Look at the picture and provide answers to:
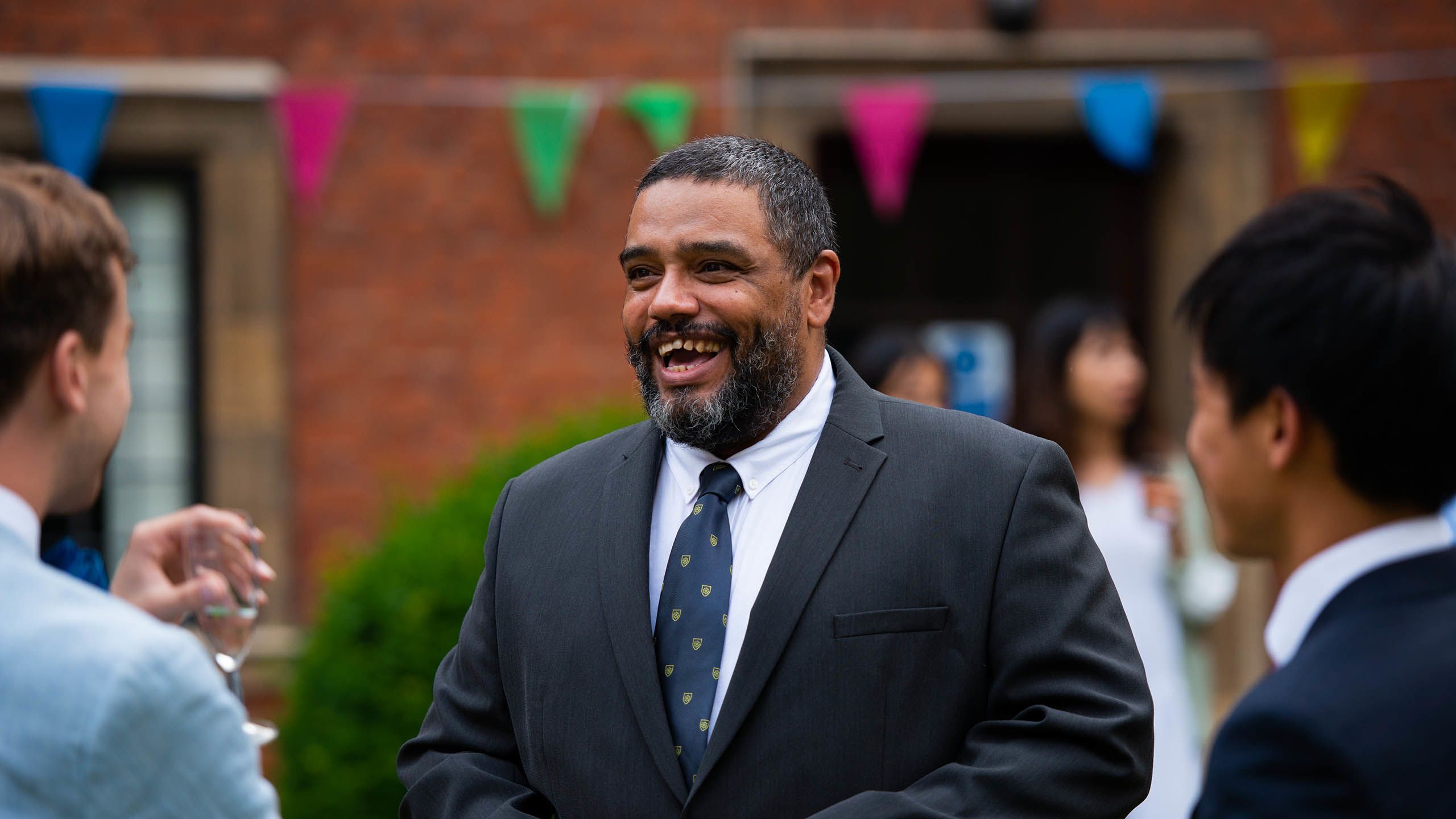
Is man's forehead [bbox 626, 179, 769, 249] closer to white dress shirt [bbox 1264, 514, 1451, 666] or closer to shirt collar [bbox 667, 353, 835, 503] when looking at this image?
shirt collar [bbox 667, 353, 835, 503]

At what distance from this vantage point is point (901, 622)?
2.36 meters

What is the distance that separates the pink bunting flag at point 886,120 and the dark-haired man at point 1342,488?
5611 millimetres

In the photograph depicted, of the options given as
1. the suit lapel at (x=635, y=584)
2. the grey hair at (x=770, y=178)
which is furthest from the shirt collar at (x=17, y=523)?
the grey hair at (x=770, y=178)

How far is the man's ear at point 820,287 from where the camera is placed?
2777mm

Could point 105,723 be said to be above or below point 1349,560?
below

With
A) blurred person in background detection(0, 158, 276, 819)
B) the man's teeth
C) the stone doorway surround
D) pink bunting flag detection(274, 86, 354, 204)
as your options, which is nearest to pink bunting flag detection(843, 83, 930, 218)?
the stone doorway surround

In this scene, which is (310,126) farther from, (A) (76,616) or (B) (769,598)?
(A) (76,616)

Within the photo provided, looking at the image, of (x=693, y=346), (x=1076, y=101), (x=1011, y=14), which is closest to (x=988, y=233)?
(x=1076, y=101)

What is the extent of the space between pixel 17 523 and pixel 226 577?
0.91 metres

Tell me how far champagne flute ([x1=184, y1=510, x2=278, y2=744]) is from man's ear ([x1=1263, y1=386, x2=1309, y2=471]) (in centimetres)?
170

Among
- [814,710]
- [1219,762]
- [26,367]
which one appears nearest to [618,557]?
[814,710]

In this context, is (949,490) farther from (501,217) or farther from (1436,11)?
(1436,11)

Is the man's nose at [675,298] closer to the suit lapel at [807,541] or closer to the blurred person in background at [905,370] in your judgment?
the suit lapel at [807,541]

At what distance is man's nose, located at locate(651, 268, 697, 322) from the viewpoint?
8.52 ft
